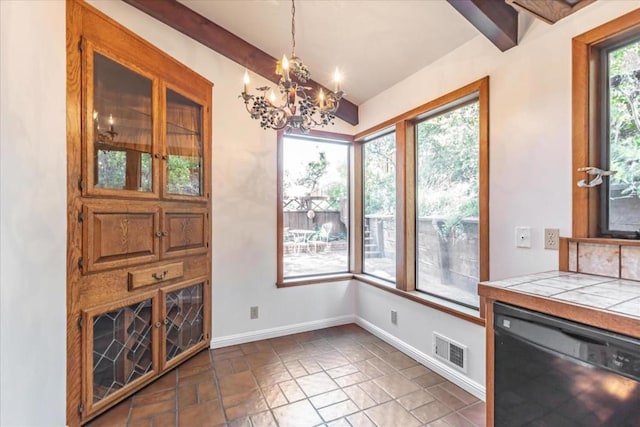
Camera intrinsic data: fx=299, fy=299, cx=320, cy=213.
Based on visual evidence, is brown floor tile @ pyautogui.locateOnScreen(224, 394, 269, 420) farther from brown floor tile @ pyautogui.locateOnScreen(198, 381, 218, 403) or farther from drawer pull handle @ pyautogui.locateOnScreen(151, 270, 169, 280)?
drawer pull handle @ pyautogui.locateOnScreen(151, 270, 169, 280)

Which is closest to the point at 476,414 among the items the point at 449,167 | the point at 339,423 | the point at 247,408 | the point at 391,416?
the point at 391,416

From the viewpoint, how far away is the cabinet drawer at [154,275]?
7.06 ft

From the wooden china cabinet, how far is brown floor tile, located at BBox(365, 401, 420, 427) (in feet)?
5.45

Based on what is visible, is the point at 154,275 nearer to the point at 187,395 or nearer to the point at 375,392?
the point at 187,395

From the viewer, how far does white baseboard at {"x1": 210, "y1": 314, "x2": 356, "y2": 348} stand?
9.68ft

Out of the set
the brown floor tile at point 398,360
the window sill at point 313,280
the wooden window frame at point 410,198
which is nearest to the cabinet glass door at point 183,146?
the window sill at point 313,280

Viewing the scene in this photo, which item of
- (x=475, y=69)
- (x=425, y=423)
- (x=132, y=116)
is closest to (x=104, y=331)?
(x=132, y=116)

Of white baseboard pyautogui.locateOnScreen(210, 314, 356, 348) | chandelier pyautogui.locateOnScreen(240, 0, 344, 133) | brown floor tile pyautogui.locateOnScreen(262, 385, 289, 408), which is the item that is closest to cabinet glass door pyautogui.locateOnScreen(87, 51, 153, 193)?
chandelier pyautogui.locateOnScreen(240, 0, 344, 133)

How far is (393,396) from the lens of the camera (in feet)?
7.03

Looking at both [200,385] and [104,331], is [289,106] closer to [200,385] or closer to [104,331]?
[104,331]

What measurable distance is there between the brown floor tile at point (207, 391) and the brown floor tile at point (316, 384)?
0.62 metres

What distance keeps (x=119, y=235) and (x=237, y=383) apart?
1.41 meters

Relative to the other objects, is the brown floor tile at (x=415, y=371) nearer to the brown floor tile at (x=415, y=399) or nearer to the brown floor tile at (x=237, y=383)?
the brown floor tile at (x=415, y=399)

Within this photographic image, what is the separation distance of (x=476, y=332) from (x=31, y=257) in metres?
2.73
